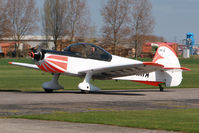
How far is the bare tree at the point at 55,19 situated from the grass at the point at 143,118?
76.9m

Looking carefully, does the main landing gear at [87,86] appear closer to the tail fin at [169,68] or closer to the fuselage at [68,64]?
the fuselage at [68,64]

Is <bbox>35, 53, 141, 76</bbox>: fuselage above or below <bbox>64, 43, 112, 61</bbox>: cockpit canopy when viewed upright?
below

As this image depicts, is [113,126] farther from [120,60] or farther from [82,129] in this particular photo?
[120,60]

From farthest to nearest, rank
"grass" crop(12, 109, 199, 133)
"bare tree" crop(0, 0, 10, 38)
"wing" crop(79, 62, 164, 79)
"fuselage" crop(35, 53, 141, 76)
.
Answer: "bare tree" crop(0, 0, 10, 38)
"fuselage" crop(35, 53, 141, 76)
"wing" crop(79, 62, 164, 79)
"grass" crop(12, 109, 199, 133)

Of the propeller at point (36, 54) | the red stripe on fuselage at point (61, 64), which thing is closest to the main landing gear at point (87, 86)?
the red stripe on fuselage at point (61, 64)

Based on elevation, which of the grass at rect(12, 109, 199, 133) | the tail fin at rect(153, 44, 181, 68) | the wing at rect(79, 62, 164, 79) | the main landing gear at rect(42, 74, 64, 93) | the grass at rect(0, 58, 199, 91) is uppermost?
the tail fin at rect(153, 44, 181, 68)

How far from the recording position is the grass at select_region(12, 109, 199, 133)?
959 centimetres

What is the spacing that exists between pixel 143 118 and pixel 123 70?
8.65 m

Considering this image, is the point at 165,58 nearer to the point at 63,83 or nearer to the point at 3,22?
the point at 63,83

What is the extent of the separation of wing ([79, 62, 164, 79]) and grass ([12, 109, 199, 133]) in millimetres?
5861

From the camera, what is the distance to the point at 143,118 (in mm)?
10906

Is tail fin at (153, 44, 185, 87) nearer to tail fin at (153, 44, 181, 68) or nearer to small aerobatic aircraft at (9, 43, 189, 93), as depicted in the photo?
tail fin at (153, 44, 181, 68)

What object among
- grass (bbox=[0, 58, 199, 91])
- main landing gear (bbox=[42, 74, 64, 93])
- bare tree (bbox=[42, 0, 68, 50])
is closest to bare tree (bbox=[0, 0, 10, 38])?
bare tree (bbox=[42, 0, 68, 50])

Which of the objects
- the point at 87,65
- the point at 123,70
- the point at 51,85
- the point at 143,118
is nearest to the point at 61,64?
the point at 87,65
